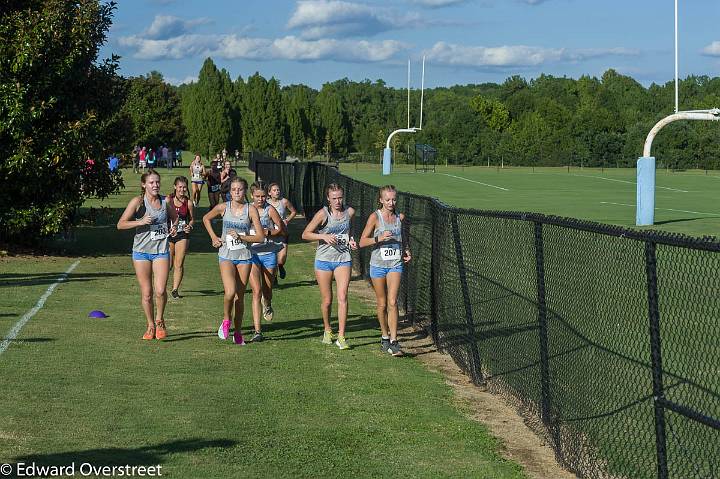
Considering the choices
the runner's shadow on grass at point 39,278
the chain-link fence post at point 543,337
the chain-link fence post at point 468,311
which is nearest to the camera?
the chain-link fence post at point 543,337

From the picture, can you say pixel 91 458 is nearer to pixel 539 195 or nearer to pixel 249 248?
pixel 249 248

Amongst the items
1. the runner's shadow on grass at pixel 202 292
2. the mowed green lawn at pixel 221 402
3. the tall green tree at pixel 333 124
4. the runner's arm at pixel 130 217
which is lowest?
the runner's shadow on grass at pixel 202 292

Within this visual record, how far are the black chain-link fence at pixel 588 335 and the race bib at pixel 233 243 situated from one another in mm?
2323

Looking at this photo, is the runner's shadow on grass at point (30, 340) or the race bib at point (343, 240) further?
the race bib at point (343, 240)

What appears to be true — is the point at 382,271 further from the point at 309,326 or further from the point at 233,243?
the point at 309,326

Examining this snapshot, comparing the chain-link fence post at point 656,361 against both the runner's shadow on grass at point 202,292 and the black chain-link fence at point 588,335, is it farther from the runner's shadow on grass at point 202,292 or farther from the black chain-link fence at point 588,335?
the runner's shadow on grass at point 202,292

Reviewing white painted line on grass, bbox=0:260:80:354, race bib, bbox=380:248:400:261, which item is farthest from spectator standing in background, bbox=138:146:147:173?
race bib, bbox=380:248:400:261

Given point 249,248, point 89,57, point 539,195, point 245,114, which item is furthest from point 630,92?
point 249,248

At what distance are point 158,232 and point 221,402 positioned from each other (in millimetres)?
3586

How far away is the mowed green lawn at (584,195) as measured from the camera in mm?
39594

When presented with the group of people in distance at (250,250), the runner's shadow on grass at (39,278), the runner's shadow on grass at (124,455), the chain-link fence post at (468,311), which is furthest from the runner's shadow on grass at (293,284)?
the runner's shadow on grass at (124,455)

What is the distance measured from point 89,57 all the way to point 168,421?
17.6 m

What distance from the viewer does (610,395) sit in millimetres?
8375

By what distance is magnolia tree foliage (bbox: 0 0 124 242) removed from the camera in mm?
23109
